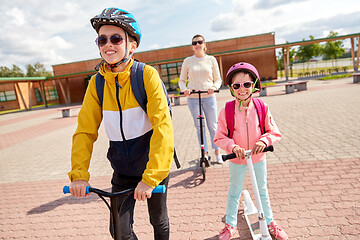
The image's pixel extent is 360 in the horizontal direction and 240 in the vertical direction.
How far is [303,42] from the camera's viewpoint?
24.2m

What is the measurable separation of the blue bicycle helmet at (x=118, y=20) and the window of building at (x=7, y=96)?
39.9 metres

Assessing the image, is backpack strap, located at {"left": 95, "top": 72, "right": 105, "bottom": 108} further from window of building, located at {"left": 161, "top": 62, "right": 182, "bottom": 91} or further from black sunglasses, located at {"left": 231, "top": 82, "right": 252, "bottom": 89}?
window of building, located at {"left": 161, "top": 62, "right": 182, "bottom": 91}

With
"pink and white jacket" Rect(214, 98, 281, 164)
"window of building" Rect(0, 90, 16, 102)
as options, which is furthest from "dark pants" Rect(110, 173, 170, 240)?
"window of building" Rect(0, 90, 16, 102)

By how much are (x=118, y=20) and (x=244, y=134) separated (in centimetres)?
148

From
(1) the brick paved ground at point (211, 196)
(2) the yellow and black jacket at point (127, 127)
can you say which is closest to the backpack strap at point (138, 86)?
(2) the yellow and black jacket at point (127, 127)

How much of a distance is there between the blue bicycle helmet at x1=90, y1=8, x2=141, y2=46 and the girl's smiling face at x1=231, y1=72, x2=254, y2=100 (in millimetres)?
977

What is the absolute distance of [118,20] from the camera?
5.26 feet

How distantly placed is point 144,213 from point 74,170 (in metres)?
1.88

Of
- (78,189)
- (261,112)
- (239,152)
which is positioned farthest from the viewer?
(261,112)

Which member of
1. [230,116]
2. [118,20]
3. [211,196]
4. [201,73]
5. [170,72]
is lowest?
[211,196]

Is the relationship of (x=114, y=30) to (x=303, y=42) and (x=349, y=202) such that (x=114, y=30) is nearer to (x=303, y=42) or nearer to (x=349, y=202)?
(x=349, y=202)

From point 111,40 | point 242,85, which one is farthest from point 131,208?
point 242,85

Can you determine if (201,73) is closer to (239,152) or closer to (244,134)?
(244,134)

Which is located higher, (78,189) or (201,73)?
(201,73)
